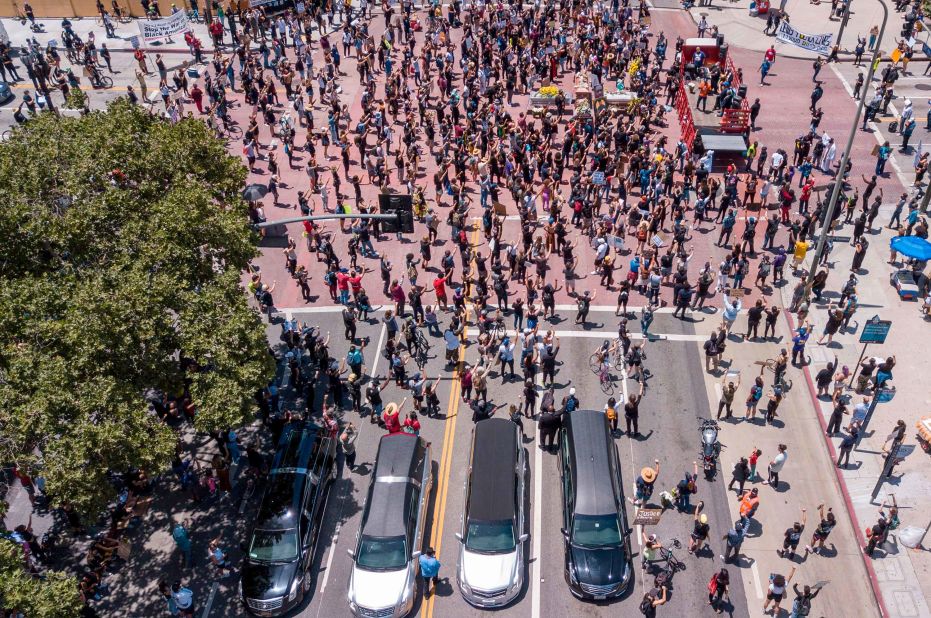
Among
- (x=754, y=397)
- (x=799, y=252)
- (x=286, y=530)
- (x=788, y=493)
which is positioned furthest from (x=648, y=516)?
(x=799, y=252)

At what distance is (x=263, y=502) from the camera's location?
1920 centimetres

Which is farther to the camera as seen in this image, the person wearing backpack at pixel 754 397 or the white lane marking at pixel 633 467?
the person wearing backpack at pixel 754 397

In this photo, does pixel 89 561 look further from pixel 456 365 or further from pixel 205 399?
pixel 456 365

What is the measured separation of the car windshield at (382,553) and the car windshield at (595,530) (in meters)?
4.14

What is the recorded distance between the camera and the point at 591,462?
63.5 feet

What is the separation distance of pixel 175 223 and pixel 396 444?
7869 millimetres

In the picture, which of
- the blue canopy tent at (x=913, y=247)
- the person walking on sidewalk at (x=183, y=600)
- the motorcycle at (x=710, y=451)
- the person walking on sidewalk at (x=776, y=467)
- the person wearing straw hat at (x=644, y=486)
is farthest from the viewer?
the blue canopy tent at (x=913, y=247)

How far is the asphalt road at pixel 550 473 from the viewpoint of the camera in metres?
18.5

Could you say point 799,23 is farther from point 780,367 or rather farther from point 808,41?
point 780,367

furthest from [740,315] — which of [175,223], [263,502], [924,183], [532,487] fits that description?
[175,223]

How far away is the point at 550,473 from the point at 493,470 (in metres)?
2.62

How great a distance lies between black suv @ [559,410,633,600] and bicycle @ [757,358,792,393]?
729cm

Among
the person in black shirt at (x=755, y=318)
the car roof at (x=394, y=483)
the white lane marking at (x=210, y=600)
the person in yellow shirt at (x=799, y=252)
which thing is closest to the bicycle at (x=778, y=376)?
the person in black shirt at (x=755, y=318)

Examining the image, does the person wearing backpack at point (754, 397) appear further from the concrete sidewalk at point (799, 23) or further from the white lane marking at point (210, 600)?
the concrete sidewalk at point (799, 23)
